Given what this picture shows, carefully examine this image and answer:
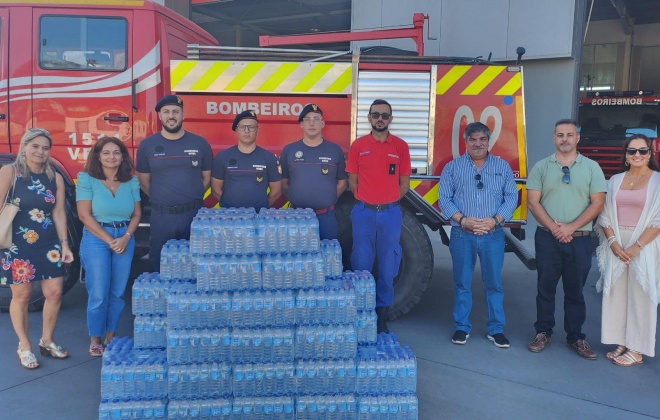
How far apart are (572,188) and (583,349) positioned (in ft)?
4.26

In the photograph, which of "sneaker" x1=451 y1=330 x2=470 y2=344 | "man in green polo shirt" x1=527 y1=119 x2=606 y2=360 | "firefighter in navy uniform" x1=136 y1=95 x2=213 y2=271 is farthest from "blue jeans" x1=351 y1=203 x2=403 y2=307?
"firefighter in navy uniform" x1=136 y1=95 x2=213 y2=271

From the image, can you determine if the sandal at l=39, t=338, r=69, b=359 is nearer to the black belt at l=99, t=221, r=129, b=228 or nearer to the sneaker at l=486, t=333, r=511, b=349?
the black belt at l=99, t=221, r=129, b=228

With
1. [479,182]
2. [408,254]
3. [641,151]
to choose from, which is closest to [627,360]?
[641,151]

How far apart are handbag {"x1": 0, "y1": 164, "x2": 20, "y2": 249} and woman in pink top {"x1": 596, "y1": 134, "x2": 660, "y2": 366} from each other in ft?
14.4

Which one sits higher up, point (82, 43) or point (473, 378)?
point (82, 43)

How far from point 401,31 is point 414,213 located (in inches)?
77.5

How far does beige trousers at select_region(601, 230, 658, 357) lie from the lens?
4.35 m

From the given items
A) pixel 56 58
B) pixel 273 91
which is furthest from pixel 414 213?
pixel 56 58

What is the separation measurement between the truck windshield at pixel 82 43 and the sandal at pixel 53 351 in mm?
2289

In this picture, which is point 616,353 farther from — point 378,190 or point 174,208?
point 174,208

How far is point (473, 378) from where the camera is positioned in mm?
4113

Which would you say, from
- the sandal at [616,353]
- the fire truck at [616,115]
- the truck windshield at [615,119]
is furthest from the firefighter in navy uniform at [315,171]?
the truck windshield at [615,119]

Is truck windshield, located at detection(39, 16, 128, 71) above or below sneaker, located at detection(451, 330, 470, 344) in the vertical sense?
above

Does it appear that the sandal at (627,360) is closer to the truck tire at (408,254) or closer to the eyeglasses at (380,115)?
the truck tire at (408,254)
